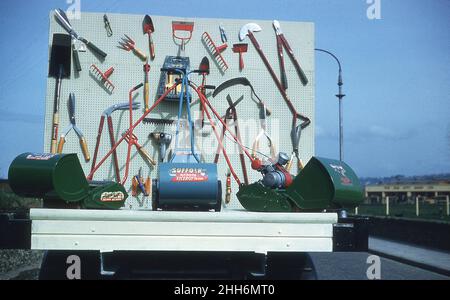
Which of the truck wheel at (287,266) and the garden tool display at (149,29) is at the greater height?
the garden tool display at (149,29)

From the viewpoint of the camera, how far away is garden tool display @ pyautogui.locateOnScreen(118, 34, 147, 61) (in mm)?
5848

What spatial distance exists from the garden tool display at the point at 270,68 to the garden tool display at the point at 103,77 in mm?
1422

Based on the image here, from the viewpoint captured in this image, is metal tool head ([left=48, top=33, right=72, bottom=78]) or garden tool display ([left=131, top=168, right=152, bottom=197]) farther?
garden tool display ([left=131, top=168, right=152, bottom=197])

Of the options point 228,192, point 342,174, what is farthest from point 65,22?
point 342,174

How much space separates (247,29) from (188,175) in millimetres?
2551

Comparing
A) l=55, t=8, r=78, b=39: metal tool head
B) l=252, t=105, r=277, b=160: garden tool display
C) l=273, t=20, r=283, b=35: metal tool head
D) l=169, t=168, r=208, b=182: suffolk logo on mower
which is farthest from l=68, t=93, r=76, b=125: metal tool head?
l=273, t=20, r=283, b=35: metal tool head

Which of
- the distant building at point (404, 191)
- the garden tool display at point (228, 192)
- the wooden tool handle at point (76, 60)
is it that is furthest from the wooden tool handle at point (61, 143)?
the distant building at point (404, 191)

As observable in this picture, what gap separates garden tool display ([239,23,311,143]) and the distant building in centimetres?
4462

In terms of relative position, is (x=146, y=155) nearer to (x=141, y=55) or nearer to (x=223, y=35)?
(x=141, y=55)

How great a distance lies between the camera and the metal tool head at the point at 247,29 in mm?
5973

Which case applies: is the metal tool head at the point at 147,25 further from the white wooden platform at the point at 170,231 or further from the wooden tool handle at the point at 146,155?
the white wooden platform at the point at 170,231

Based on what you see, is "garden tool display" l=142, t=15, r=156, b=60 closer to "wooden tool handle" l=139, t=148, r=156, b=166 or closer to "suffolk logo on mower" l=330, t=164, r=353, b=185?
"wooden tool handle" l=139, t=148, r=156, b=166
